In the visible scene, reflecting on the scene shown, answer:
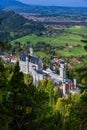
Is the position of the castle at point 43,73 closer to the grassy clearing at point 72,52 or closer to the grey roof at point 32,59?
the grey roof at point 32,59

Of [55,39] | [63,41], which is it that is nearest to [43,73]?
[63,41]

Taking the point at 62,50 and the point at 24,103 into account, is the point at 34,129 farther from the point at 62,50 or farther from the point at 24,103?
the point at 62,50

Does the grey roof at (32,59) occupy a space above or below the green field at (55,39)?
above

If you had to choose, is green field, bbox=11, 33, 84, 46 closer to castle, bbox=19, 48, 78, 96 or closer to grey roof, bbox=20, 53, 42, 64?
grey roof, bbox=20, 53, 42, 64

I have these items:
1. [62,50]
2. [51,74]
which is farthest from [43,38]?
[51,74]

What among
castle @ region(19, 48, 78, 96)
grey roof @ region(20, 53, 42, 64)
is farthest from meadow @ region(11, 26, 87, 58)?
castle @ region(19, 48, 78, 96)

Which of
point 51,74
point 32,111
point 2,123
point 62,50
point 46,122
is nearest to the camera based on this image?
point 2,123

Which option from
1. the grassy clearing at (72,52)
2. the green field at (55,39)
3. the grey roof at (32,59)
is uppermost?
the grey roof at (32,59)

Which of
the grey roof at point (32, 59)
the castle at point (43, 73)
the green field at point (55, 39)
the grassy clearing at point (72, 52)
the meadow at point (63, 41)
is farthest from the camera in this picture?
the green field at point (55, 39)

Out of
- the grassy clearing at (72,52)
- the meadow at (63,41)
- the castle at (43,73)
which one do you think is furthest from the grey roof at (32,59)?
the grassy clearing at (72,52)
